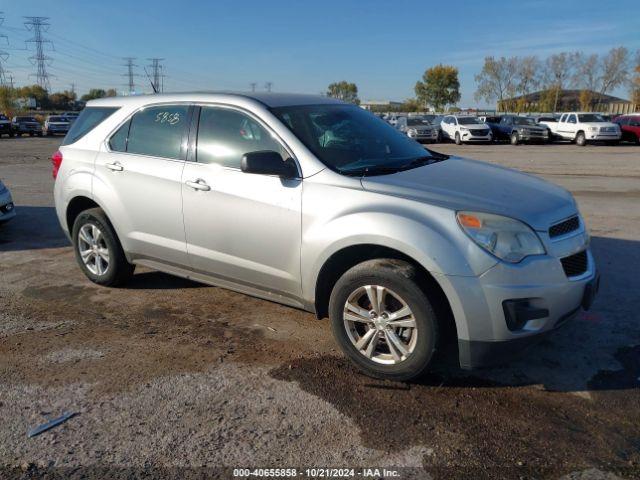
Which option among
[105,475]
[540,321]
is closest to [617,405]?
[540,321]

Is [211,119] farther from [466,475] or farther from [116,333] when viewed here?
[466,475]

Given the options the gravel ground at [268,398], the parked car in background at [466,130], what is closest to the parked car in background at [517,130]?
the parked car in background at [466,130]

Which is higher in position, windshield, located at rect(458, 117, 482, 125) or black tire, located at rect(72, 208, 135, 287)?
windshield, located at rect(458, 117, 482, 125)

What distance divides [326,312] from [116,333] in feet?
5.66

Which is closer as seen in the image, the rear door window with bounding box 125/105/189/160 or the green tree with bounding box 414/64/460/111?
the rear door window with bounding box 125/105/189/160

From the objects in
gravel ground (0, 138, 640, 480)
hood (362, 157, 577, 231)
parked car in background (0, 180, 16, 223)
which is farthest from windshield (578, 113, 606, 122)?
parked car in background (0, 180, 16, 223)

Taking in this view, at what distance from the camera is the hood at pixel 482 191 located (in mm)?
3324

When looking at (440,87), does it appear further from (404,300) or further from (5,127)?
(404,300)

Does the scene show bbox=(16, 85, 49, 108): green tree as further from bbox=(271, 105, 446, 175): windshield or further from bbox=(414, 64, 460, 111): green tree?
bbox=(271, 105, 446, 175): windshield

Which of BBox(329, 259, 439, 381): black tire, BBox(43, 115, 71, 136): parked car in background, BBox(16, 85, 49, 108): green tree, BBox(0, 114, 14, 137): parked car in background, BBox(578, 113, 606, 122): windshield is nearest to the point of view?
BBox(329, 259, 439, 381): black tire

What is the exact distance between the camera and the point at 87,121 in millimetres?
5398

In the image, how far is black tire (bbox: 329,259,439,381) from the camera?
3.27 m

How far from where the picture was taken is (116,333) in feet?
14.4

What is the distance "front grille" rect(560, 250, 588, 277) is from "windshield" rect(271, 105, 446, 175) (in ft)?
4.28
